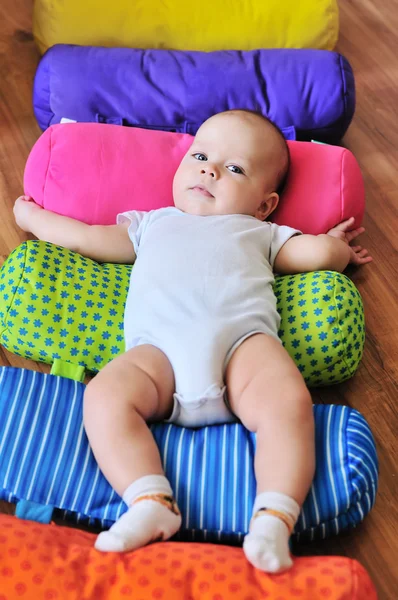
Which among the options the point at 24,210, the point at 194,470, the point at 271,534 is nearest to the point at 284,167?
the point at 24,210

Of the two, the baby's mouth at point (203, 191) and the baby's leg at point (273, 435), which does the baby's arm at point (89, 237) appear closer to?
the baby's mouth at point (203, 191)

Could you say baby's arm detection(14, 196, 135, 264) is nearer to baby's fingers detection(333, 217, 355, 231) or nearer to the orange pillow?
baby's fingers detection(333, 217, 355, 231)

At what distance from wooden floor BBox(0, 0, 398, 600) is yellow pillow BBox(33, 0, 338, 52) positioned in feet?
0.74

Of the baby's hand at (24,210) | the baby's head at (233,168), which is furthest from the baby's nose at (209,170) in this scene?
the baby's hand at (24,210)

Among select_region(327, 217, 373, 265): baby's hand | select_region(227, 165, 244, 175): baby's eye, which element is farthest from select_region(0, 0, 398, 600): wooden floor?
select_region(227, 165, 244, 175): baby's eye

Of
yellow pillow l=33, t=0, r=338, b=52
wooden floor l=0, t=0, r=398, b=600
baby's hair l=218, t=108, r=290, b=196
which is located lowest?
wooden floor l=0, t=0, r=398, b=600

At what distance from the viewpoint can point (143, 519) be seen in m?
1.01

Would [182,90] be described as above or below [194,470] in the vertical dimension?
above

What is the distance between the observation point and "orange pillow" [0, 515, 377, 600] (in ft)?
3.12

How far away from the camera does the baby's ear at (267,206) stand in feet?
4.85

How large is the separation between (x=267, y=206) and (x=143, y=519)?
0.72m

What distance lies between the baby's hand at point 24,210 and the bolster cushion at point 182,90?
0.26m

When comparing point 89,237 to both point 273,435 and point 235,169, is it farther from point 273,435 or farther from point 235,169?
point 273,435

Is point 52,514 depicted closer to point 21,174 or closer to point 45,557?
point 45,557
